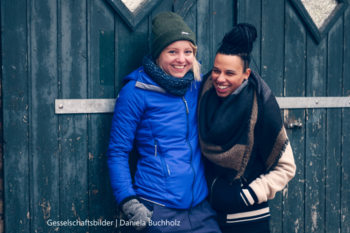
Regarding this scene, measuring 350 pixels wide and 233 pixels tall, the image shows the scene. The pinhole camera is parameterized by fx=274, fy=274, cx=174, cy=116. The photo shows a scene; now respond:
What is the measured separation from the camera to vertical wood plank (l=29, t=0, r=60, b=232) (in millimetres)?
1625

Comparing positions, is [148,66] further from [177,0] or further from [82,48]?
[177,0]

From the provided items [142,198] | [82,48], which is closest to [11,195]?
[142,198]

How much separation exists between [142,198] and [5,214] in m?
0.84

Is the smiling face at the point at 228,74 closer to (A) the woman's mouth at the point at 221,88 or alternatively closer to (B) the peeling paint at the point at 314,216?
(A) the woman's mouth at the point at 221,88

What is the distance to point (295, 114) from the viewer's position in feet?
7.64

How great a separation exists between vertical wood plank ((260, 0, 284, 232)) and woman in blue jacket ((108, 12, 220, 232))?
2.88 ft

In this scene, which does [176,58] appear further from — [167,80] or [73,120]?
[73,120]

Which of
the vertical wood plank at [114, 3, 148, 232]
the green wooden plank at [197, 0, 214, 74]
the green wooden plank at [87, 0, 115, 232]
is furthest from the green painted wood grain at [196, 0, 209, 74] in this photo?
the green wooden plank at [87, 0, 115, 232]

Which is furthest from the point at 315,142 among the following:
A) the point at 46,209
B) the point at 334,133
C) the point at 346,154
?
the point at 46,209

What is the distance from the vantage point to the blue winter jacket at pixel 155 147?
145 centimetres

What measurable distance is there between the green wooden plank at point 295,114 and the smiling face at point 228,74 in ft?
3.17

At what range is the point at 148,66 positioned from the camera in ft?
5.08

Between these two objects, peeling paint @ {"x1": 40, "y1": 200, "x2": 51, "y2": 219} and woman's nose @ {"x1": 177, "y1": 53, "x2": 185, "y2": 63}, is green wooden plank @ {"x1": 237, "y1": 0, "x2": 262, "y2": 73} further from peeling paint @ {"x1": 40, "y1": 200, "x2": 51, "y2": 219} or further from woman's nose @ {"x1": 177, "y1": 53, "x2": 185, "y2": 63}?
Result: peeling paint @ {"x1": 40, "y1": 200, "x2": 51, "y2": 219}

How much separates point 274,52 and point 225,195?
1305 mm
